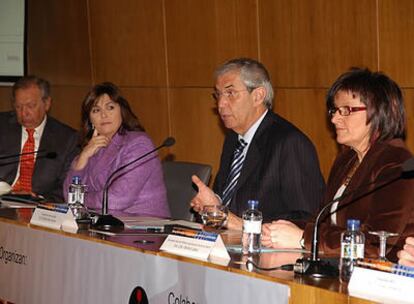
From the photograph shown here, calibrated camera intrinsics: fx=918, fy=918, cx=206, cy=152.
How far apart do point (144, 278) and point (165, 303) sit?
0.52 ft

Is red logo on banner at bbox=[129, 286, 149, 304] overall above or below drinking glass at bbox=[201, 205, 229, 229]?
below

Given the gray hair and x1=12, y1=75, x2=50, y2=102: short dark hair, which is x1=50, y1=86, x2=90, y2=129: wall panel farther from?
the gray hair

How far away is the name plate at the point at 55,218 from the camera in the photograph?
3.89 meters

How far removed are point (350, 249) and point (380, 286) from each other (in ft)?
1.05

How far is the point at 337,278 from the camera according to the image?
2.78 metres

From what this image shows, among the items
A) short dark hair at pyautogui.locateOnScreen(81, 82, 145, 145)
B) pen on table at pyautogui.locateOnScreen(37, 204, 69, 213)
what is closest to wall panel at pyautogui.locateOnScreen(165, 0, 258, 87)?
short dark hair at pyautogui.locateOnScreen(81, 82, 145, 145)

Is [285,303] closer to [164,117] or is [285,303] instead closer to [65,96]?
[164,117]

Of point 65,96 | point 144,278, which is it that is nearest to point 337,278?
point 144,278

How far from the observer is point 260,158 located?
4324mm

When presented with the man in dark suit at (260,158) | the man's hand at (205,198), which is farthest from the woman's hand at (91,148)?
the man's hand at (205,198)

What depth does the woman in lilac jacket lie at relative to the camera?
4707 millimetres

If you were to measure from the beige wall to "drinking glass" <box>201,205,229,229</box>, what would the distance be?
1.37m

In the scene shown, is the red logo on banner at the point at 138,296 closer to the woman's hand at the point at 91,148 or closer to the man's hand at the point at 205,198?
the man's hand at the point at 205,198

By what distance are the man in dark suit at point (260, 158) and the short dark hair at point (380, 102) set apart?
0.76 m
